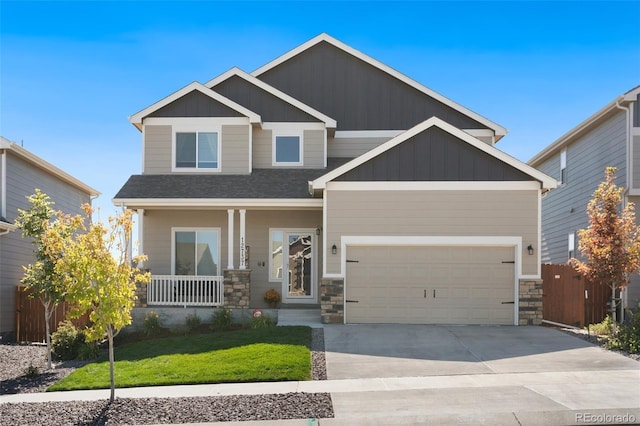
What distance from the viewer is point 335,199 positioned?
16.2 m

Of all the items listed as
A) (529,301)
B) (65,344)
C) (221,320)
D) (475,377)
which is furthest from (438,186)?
(65,344)

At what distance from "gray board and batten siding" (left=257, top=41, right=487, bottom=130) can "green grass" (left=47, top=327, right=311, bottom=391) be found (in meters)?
8.97

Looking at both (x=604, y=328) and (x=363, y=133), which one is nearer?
(x=604, y=328)

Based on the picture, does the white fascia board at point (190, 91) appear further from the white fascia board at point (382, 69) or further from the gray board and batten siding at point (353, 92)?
the gray board and batten siding at point (353, 92)

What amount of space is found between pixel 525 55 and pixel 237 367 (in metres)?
11.6

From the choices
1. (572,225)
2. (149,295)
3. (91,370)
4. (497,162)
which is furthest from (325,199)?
(572,225)

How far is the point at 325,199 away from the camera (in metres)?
16.2

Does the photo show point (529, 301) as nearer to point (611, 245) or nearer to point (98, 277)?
point (611, 245)

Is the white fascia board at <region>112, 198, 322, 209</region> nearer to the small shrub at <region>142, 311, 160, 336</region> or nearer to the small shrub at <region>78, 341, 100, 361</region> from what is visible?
the small shrub at <region>142, 311, 160, 336</region>

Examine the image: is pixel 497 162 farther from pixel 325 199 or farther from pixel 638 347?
pixel 638 347

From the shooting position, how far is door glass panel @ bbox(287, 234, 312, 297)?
18547 millimetres

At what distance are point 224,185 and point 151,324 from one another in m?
4.55

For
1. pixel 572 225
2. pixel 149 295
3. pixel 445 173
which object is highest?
pixel 445 173

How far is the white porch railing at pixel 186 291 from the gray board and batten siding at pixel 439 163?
4946 millimetres
